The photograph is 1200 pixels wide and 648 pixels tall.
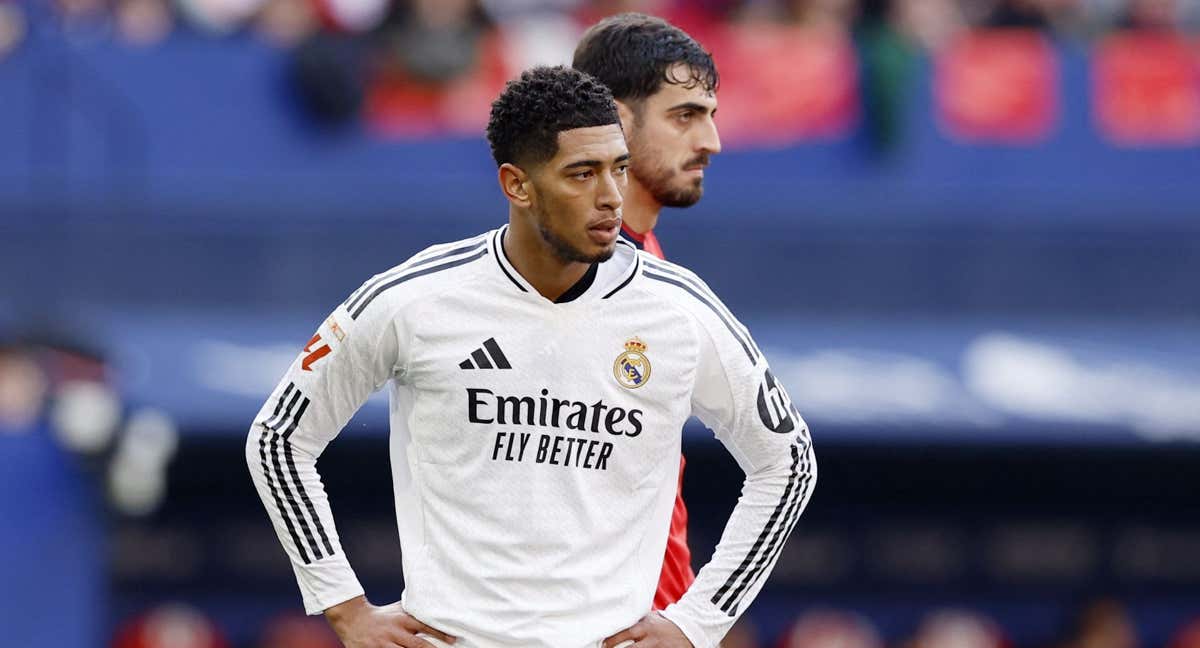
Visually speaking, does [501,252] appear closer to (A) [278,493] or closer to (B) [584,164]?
(B) [584,164]

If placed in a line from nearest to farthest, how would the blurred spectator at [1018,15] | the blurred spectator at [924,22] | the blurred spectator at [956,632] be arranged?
the blurred spectator at [924,22] → the blurred spectator at [1018,15] → the blurred spectator at [956,632]

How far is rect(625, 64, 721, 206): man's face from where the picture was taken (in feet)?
16.9

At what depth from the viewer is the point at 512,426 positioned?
449cm

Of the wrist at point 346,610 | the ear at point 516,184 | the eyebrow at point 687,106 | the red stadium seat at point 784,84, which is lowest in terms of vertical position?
the wrist at point 346,610

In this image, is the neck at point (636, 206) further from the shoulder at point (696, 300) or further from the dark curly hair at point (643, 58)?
the shoulder at point (696, 300)

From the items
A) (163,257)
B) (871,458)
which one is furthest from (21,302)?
(871,458)

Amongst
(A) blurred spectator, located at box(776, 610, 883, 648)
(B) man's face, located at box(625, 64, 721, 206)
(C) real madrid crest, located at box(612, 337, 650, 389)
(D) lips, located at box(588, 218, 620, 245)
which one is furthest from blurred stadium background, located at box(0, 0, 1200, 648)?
(D) lips, located at box(588, 218, 620, 245)

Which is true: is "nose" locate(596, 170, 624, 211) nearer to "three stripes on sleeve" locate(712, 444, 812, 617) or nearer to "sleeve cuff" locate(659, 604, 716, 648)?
"three stripes on sleeve" locate(712, 444, 812, 617)

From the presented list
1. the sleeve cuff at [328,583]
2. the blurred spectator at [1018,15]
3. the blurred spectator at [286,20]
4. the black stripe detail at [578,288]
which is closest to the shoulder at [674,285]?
the black stripe detail at [578,288]

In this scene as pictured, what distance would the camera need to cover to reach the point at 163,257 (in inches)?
511

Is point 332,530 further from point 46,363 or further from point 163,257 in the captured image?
point 163,257

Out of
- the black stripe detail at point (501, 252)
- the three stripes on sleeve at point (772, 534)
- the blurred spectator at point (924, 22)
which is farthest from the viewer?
the blurred spectator at point (924, 22)

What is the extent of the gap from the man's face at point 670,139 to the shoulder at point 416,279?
0.70 meters

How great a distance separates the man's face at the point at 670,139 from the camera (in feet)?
16.9
